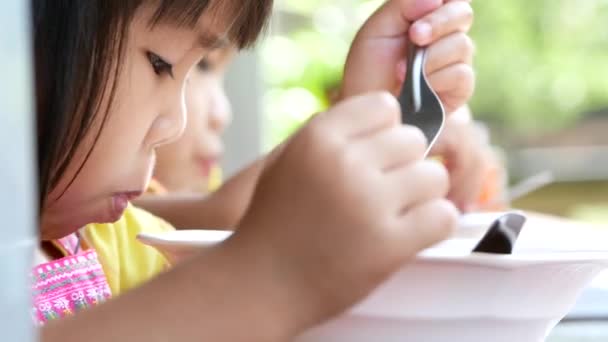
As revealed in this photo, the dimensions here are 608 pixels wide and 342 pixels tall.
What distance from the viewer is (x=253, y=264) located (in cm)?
49

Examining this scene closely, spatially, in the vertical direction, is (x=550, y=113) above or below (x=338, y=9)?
below

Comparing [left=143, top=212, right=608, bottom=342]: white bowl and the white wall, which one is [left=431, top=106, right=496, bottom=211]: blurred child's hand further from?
the white wall

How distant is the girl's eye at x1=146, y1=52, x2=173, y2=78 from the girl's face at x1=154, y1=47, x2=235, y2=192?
974 millimetres

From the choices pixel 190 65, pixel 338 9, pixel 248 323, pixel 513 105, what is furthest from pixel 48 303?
pixel 513 105

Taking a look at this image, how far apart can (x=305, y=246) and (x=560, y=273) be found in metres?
0.15

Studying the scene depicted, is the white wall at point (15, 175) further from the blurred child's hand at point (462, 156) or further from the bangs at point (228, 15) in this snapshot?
the blurred child's hand at point (462, 156)

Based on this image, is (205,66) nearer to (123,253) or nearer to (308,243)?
(123,253)

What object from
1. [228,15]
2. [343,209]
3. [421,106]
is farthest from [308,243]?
[228,15]

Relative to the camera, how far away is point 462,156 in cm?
122

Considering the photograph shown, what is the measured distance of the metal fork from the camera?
0.70 m

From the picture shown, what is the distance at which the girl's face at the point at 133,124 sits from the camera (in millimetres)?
769

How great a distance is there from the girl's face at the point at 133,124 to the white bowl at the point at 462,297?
23 cm

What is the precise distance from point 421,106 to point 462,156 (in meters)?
0.51

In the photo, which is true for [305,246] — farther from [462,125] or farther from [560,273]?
[462,125]
